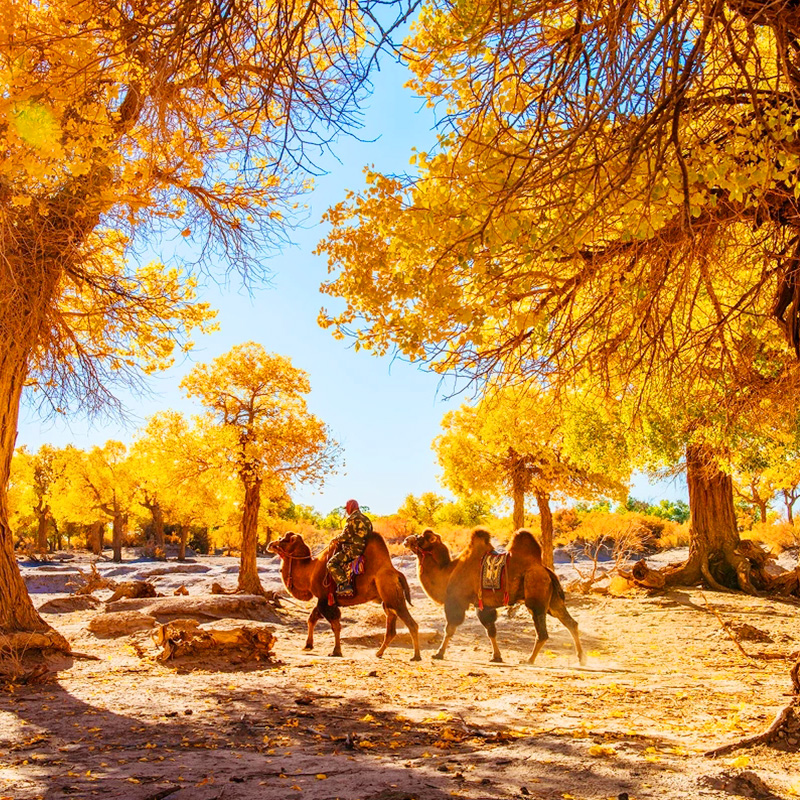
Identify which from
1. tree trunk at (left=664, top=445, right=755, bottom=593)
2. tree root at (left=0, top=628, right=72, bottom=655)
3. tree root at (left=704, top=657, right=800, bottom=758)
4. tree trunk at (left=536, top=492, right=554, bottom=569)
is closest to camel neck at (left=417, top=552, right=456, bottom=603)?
tree root at (left=0, top=628, right=72, bottom=655)

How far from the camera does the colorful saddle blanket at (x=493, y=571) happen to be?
33.7 ft

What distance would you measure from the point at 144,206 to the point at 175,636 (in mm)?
5333

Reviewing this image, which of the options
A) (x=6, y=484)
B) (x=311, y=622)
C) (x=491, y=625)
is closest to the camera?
(x=6, y=484)

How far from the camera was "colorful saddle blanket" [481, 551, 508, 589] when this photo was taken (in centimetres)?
1027

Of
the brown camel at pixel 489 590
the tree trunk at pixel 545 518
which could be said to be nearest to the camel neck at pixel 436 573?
the brown camel at pixel 489 590

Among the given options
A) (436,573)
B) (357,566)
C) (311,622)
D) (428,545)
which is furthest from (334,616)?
(428,545)

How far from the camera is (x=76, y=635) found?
39.3 ft

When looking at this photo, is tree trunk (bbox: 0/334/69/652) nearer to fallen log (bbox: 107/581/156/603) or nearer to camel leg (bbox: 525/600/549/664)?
camel leg (bbox: 525/600/549/664)

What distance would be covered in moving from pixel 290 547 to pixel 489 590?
132 inches

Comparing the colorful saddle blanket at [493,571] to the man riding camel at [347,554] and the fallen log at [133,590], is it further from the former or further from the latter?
the fallen log at [133,590]

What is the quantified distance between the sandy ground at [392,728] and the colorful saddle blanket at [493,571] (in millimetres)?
1161

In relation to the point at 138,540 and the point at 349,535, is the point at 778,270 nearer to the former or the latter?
the point at 349,535

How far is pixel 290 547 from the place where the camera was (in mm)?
11531

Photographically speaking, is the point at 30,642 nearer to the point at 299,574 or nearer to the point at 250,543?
the point at 299,574
